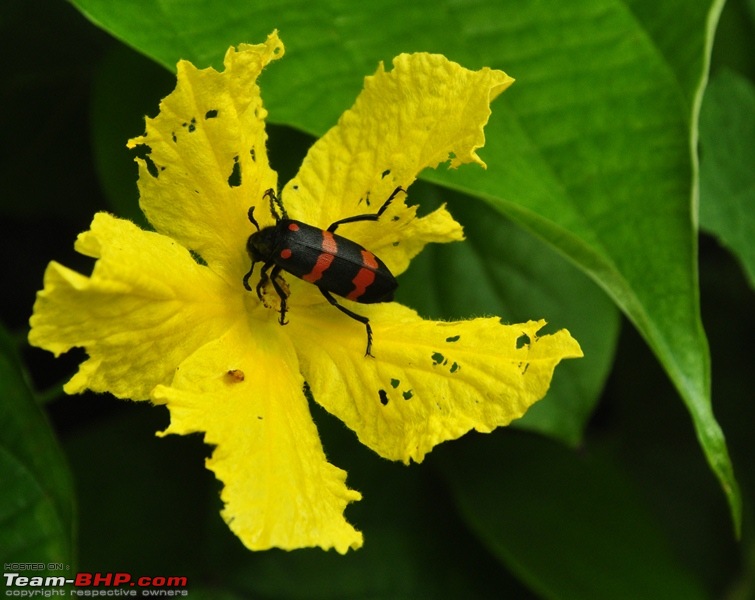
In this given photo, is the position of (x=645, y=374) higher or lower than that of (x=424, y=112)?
lower

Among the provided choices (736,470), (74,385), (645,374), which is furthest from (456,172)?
(736,470)

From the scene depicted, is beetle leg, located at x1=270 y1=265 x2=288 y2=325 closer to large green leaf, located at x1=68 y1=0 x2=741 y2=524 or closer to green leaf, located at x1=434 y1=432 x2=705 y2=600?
large green leaf, located at x1=68 y1=0 x2=741 y2=524

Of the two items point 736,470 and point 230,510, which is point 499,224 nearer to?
point 230,510

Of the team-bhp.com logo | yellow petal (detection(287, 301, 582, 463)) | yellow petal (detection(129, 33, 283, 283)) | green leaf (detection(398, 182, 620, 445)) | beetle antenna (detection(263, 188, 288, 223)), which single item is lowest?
the team-bhp.com logo

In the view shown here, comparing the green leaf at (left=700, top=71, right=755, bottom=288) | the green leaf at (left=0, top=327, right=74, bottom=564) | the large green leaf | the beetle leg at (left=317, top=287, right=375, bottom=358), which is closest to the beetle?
the beetle leg at (left=317, top=287, right=375, bottom=358)

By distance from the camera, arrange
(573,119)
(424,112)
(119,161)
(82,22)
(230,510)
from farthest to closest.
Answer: (82,22), (119,161), (573,119), (424,112), (230,510)

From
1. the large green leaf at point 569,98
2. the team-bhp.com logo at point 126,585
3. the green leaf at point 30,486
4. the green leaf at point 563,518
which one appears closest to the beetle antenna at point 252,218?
the large green leaf at point 569,98

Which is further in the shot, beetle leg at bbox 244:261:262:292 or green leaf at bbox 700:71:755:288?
green leaf at bbox 700:71:755:288

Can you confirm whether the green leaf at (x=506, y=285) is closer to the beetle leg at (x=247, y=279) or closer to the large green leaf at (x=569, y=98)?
the large green leaf at (x=569, y=98)
